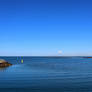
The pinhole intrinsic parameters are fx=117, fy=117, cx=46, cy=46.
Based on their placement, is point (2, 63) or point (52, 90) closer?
point (52, 90)

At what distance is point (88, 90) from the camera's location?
789 inches

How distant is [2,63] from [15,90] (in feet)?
155

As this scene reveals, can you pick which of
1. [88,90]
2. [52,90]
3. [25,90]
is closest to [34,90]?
[25,90]

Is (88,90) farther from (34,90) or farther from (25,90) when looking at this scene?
(25,90)

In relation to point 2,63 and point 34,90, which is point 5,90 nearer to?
point 34,90

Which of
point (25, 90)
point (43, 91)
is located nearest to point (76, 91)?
point (43, 91)

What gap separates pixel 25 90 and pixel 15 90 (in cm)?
174

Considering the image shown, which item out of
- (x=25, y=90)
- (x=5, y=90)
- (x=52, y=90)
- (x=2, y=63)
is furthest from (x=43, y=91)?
(x=2, y=63)

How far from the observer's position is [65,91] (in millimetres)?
19578

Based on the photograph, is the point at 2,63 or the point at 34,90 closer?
the point at 34,90

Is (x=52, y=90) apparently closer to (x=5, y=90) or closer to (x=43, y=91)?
(x=43, y=91)

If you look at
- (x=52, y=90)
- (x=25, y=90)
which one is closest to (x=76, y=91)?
(x=52, y=90)

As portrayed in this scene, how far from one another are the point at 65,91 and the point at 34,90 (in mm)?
5278

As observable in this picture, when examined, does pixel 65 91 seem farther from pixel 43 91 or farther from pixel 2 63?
pixel 2 63
